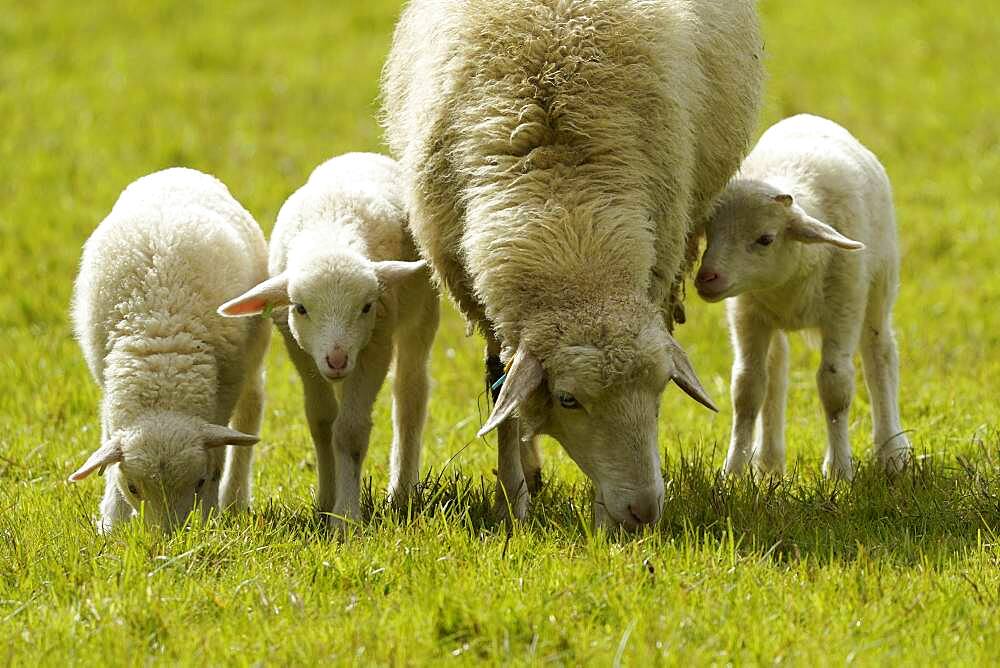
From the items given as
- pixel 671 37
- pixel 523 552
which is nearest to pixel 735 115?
pixel 671 37

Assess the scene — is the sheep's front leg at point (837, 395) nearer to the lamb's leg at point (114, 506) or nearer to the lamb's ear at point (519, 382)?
the lamb's ear at point (519, 382)

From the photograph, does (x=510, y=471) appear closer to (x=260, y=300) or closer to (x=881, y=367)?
(x=260, y=300)

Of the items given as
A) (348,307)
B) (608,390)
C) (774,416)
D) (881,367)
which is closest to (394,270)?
(348,307)

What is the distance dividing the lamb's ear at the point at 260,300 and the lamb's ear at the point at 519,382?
0.97 m

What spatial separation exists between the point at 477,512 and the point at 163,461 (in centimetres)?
110

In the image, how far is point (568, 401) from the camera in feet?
14.4

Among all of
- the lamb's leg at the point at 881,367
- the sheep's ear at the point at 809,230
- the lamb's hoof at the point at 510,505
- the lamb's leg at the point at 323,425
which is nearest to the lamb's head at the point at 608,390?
the lamb's hoof at the point at 510,505

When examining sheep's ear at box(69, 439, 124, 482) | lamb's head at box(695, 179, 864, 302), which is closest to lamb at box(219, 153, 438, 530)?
sheep's ear at box(69, 439, 124, 482)

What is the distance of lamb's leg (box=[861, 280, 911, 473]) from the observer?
6.11m

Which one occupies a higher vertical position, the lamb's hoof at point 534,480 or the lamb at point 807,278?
the lamb at point 807,278

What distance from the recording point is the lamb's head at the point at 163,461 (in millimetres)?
4785

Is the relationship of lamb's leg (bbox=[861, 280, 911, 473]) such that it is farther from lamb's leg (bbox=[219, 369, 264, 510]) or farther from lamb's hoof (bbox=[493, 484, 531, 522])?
lamb's leg (bbox=[219, 369, 264, 510])

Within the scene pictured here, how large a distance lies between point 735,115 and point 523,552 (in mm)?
2016

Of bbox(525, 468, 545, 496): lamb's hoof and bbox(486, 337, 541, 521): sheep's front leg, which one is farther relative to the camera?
bbox(525, 468, 545, 496): lamb's hoof
